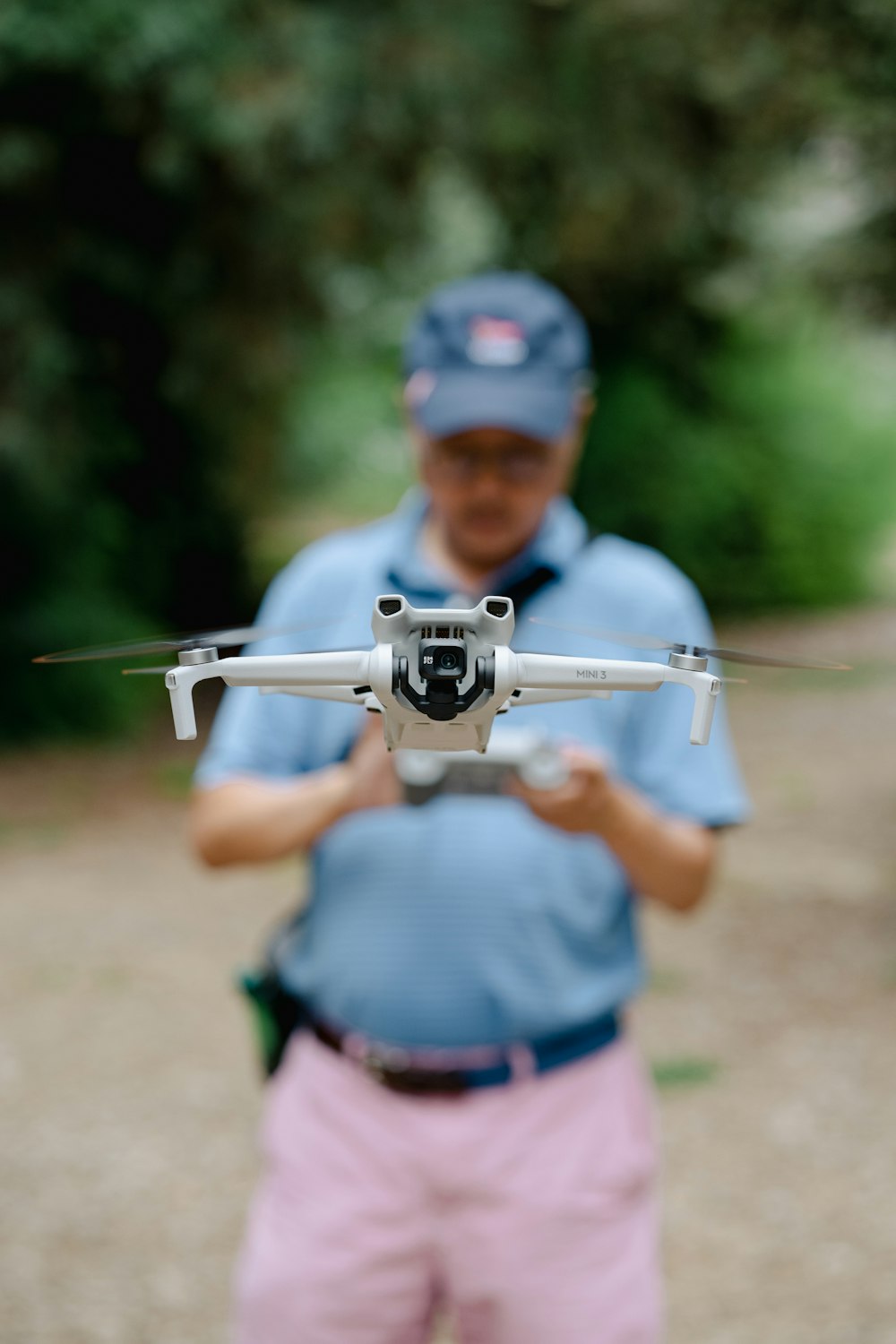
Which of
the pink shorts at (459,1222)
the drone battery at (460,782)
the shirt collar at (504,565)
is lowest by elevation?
the pink shorts at (459,1222)

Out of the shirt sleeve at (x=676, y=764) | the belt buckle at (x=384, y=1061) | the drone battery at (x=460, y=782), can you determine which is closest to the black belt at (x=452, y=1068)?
the belt buckle at (x=384, y=1061)

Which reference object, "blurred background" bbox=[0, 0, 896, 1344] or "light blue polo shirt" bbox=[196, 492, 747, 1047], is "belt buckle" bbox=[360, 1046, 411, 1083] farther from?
"blurred background" bbox=[0, 0, 896, 1344]

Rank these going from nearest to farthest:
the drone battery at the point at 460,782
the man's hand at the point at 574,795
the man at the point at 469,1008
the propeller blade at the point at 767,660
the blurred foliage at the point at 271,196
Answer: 1. the propeller blade at the point at 767,660
2. the drone battery at the point at 460,782
3. the man's hand at the point at 574,795
4. the man at the point at 469,1008
5. the blurred foliage at the point at 271,196

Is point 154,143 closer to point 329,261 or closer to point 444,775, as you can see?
point 329,261

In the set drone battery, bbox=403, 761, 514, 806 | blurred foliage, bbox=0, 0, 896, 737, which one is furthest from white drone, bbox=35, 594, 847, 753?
blurred foliage, bbox=0, 0, 896, 737

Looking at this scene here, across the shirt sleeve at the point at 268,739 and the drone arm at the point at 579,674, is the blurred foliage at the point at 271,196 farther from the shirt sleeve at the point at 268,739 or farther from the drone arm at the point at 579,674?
the drone arm at the point at 579,674

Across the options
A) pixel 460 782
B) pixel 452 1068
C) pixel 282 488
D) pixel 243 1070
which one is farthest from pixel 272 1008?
pixel 282 488
